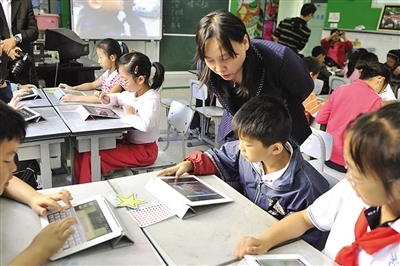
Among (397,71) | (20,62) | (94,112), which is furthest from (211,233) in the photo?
(397,71)

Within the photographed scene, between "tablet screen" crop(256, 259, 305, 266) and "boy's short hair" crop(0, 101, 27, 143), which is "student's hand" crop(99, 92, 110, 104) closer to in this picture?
"boy's short hair" crop(0, 101, 27, 143)

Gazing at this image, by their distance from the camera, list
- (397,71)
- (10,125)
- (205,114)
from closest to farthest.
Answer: (10,125), (205,114), (397,71)

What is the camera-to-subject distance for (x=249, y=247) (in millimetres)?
945

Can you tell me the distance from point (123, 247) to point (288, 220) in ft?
1.51

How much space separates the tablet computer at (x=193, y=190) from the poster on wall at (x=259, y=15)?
5644 mm

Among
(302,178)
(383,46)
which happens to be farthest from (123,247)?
(383,46)

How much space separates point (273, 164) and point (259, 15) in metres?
6.00

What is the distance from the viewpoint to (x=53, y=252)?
878 mm

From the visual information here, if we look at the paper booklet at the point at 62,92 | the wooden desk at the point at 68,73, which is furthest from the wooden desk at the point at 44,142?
the wooden desk at the point at 68,73

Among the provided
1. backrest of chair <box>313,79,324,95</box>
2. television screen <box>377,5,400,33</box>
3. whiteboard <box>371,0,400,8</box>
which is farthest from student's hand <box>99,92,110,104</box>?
whiteboard <box>371,0,400,8</box>

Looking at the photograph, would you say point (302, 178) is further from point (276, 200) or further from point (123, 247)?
point (123, 247)

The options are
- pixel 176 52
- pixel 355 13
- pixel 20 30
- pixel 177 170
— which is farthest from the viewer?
pixel 176 52

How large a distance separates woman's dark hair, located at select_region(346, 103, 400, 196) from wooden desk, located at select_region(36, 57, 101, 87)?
3542 millimetres

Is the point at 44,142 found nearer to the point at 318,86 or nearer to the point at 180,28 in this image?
the point at 318,86
